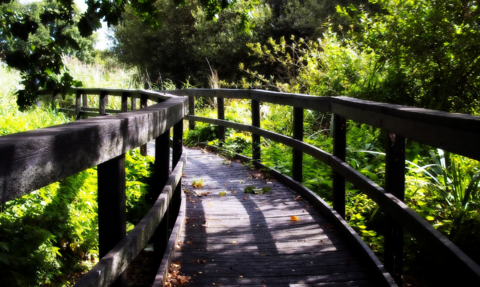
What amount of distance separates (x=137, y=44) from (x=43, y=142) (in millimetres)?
26390

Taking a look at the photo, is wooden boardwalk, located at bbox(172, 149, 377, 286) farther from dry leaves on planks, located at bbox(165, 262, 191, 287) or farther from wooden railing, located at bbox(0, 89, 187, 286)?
wooden railing, located at bbox(0, 89, 187, 286)

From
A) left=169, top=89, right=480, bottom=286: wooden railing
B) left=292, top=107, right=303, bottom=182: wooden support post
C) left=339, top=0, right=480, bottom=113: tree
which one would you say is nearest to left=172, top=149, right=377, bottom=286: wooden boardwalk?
left=169, top=89, right=480, bottom=286: wooden railing

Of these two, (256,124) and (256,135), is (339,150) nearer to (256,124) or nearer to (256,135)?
(256,124)

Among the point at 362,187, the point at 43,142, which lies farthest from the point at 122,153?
the point at 362,187

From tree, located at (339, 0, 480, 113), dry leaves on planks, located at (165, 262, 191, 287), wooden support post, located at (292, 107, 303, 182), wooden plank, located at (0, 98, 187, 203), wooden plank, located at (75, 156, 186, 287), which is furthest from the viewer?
wooden support post, located at (292, 107, 303, 182)

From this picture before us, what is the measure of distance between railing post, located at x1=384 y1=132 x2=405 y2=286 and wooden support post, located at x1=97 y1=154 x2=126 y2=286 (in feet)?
5.51

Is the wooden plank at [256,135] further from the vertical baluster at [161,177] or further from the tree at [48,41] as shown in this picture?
the vertical baluster at [161,177]

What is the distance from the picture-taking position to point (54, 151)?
125 cm

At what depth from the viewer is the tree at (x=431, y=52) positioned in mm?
5043

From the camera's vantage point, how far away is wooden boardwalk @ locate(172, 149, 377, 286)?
3.21 metres

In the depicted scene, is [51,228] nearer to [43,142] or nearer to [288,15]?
[43,142]

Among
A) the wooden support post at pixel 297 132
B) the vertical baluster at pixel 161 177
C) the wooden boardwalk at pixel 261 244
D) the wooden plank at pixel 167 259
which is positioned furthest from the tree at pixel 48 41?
the wooden support post at pixel 297 132

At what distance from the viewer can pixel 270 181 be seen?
20.0 feet

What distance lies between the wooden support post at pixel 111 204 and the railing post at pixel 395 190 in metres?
1.68
